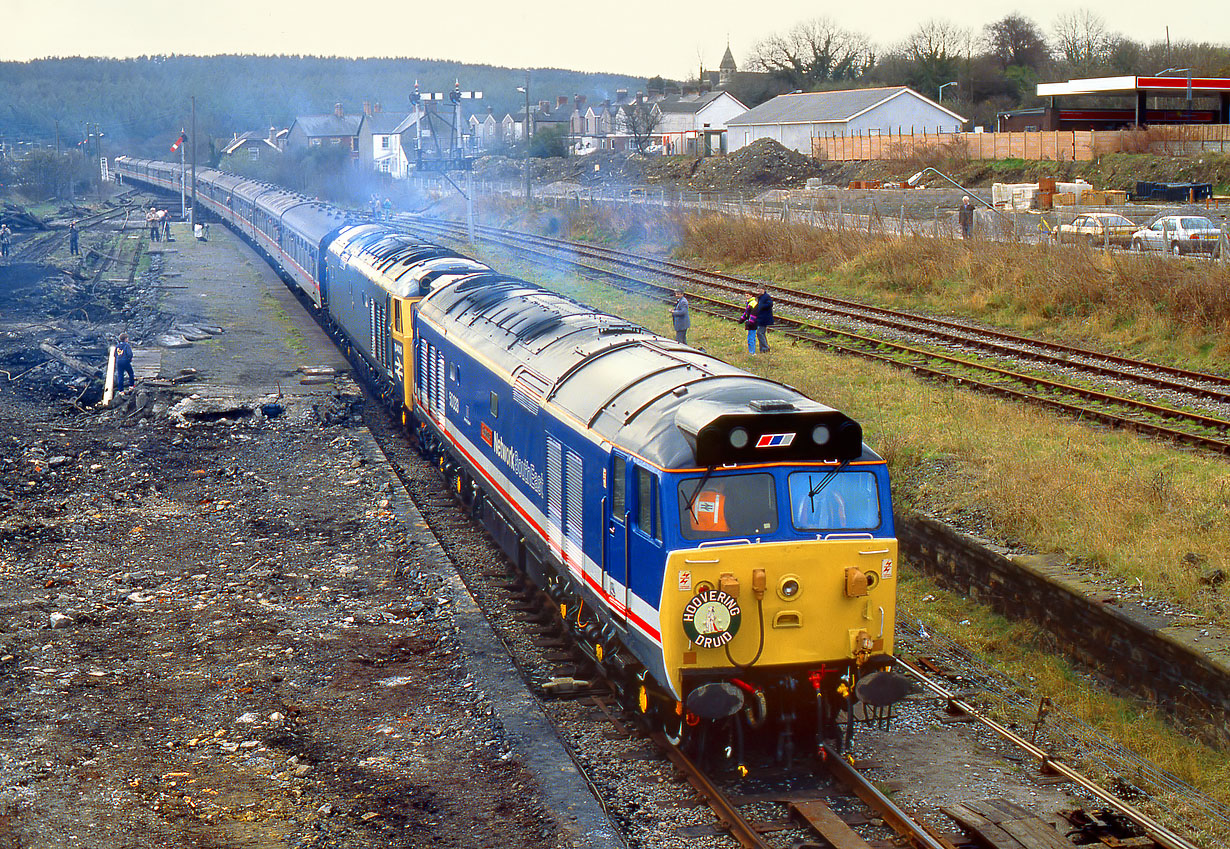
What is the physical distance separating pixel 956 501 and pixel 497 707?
23.9 ft

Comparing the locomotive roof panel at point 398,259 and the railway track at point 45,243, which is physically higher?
the railway track at point 45,243

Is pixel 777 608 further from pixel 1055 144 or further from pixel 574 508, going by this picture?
Answer: pixel 1055 144

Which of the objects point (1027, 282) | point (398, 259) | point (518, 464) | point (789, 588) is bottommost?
point (789, 588)

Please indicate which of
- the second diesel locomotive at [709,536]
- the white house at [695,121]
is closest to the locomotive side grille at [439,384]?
the second diesel locomotive at [709,536]

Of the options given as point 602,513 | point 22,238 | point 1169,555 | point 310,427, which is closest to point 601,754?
point 602,513

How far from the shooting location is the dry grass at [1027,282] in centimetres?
2445

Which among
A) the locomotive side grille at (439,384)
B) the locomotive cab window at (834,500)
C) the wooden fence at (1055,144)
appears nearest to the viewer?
the locomotive cab window at (834,500)

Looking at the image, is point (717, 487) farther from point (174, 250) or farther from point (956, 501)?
point (174, 250)

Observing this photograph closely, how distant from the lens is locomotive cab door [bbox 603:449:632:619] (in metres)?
9.95

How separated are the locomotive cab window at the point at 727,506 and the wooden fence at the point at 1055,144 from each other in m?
54.1

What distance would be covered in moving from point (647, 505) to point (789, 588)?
4.14ft

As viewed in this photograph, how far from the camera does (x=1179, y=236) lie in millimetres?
33625

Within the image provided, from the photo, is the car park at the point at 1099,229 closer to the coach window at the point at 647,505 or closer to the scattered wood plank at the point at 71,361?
the scattered wood plank at the point at 71,361

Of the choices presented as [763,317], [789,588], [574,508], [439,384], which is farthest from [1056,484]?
[763,317]
